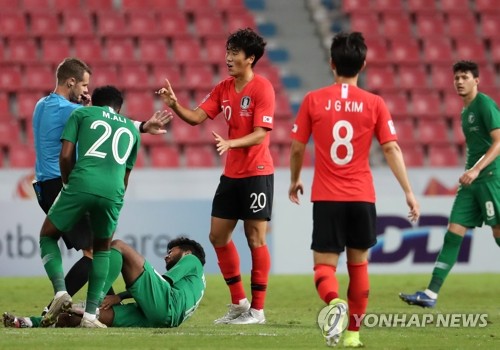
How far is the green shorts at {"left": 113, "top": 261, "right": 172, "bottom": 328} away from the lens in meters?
7.93

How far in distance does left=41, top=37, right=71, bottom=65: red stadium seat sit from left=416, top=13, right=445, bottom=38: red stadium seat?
677 centimetres

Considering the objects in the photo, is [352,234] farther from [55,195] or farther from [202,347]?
[55,195]

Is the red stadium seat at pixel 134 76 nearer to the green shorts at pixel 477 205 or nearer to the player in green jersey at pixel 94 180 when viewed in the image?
the green shorts at pixel 477 205

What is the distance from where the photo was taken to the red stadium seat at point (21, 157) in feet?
58.5

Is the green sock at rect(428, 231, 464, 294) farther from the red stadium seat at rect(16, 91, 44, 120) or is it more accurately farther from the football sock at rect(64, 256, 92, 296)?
the red stadium seat at rect(16, 91, 44, 120)

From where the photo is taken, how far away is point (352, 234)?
22.8 ft

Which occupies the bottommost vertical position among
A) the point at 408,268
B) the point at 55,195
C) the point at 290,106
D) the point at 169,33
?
the point at 408,268

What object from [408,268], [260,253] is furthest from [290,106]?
[260,253]

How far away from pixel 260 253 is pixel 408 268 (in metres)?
6.74

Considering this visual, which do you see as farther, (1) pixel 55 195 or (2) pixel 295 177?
(1) pixel 55 195

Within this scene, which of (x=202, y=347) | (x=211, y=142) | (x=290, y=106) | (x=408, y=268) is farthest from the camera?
(x=290, y=106)

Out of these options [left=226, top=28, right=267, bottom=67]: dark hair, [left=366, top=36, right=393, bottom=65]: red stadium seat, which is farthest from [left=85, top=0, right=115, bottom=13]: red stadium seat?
[left=226, top=28, right=267, bottom=67]: dark hair

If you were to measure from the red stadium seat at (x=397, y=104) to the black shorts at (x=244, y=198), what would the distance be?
38.5ft

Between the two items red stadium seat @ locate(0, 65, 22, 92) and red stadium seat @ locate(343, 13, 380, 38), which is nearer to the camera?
red stadium seat @ locate(0, 65, 22, 92)
